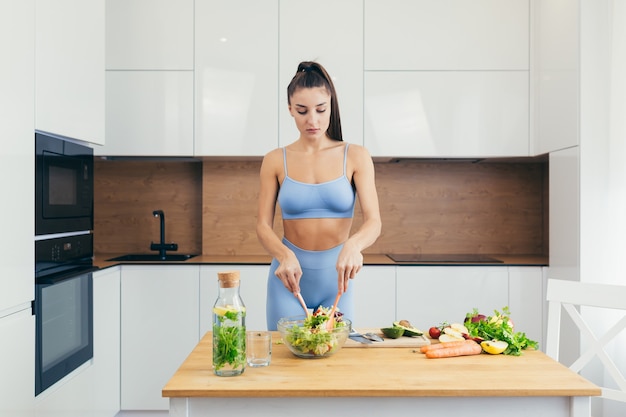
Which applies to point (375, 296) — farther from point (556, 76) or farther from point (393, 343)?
point (393, 343)

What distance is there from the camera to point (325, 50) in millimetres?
3525

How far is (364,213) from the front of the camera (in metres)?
2.20

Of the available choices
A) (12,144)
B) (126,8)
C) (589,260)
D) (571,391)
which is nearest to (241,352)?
(571,391)

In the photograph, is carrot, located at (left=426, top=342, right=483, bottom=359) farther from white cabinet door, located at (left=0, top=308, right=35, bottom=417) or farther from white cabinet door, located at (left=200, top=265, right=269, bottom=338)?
white cabinet door, located at (left=200, top=265, right=269, bottom=338)

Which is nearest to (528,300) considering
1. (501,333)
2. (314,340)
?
(501,333)

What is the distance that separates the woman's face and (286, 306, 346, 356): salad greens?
2.53 feet

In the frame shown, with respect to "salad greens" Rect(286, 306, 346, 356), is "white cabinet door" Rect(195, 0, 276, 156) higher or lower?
higher

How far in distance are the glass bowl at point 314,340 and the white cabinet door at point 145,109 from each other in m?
2.18

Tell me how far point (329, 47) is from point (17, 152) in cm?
194

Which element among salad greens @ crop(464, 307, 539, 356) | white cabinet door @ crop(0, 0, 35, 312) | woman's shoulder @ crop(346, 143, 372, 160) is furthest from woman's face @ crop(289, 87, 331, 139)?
white cabinet door @ crop(0, 0, 35, 312)

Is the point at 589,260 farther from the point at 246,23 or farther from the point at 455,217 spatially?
the point at 246,23

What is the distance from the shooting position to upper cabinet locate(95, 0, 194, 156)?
352 centimetres

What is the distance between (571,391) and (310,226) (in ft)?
3.76

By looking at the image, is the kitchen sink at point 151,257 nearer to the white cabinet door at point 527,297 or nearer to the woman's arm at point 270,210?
the woman's arm at point 270,210
